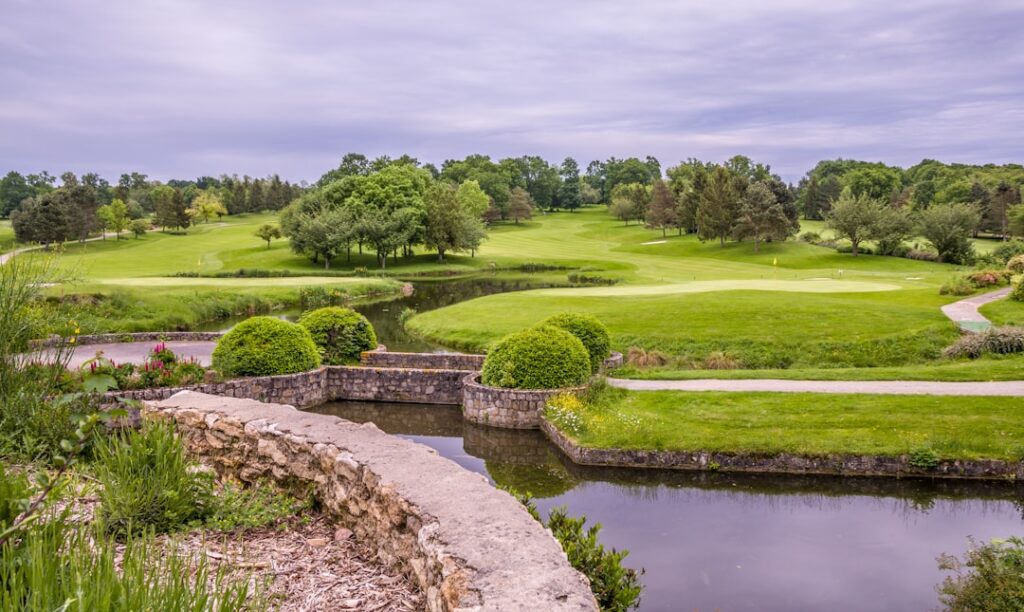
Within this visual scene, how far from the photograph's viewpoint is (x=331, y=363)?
20.6 metres

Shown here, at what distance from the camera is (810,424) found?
1431 cm

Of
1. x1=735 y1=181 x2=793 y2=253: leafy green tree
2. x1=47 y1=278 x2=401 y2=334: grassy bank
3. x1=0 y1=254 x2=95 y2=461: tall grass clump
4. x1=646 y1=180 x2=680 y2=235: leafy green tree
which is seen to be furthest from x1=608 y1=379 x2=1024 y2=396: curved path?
x1=646 y1=180 x2=680 y2=235: leafy green tree

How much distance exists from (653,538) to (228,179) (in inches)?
5307

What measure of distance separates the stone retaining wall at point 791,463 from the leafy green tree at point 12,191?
137069 millimetres

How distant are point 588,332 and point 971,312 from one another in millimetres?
15482

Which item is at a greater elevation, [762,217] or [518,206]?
[518,206]

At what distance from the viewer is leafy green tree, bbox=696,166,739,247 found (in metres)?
68.7

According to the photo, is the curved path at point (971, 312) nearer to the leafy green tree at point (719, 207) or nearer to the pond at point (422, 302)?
the pond at point (422, 302)

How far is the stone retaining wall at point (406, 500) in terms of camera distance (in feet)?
13.9

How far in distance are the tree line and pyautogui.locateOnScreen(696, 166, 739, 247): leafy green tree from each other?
60557 mm

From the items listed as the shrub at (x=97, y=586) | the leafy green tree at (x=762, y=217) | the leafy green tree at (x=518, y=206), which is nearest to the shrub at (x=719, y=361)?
the shrub at (x=97, y=586)

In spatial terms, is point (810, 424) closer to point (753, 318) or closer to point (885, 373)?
point (885, 373)

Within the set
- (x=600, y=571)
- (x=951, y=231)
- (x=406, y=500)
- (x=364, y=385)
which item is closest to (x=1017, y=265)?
(x=951, y=231)

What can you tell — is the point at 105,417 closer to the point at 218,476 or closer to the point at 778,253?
the point at 218,476
